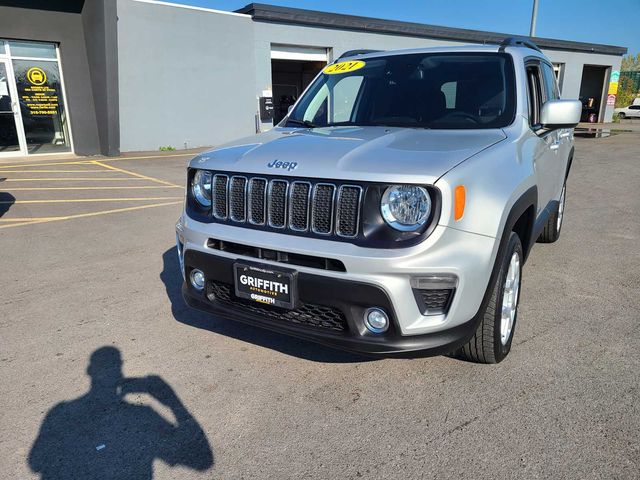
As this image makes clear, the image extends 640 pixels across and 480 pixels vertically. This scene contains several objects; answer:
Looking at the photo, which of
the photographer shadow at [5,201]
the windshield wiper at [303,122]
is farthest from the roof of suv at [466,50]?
the photographer shadow at [5,201]

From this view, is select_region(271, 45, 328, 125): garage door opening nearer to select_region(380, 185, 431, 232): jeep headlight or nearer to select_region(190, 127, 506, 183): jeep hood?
select_region(190, 127, 506, 183): jeep hood

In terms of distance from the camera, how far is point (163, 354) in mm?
3340

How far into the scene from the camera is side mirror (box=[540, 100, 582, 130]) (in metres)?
3.43

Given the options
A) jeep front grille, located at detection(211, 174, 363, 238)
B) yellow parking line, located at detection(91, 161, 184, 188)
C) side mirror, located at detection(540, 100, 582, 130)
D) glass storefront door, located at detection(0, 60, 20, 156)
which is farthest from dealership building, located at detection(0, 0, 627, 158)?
jeep front grille, located at detection(211, 174, 363, 238)

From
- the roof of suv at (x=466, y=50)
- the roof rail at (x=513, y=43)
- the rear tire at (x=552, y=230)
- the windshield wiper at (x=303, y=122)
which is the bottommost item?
the rear tire at (x=552, y=230)

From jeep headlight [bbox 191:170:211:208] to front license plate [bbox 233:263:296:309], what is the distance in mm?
570

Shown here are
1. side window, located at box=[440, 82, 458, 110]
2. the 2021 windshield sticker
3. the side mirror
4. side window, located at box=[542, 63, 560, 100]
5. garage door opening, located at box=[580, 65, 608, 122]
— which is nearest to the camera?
the side mirror

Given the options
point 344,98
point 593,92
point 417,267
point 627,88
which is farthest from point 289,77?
point 627,88

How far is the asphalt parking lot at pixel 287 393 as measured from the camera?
234 cm

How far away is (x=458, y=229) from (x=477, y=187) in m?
0.27

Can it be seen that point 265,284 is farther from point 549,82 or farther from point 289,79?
point 289,79

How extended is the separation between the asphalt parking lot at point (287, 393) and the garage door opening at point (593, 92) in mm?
34984

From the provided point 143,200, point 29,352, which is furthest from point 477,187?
point 143,200

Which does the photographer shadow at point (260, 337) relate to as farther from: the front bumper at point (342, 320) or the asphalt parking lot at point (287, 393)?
the front bumper at point (342, 320)
